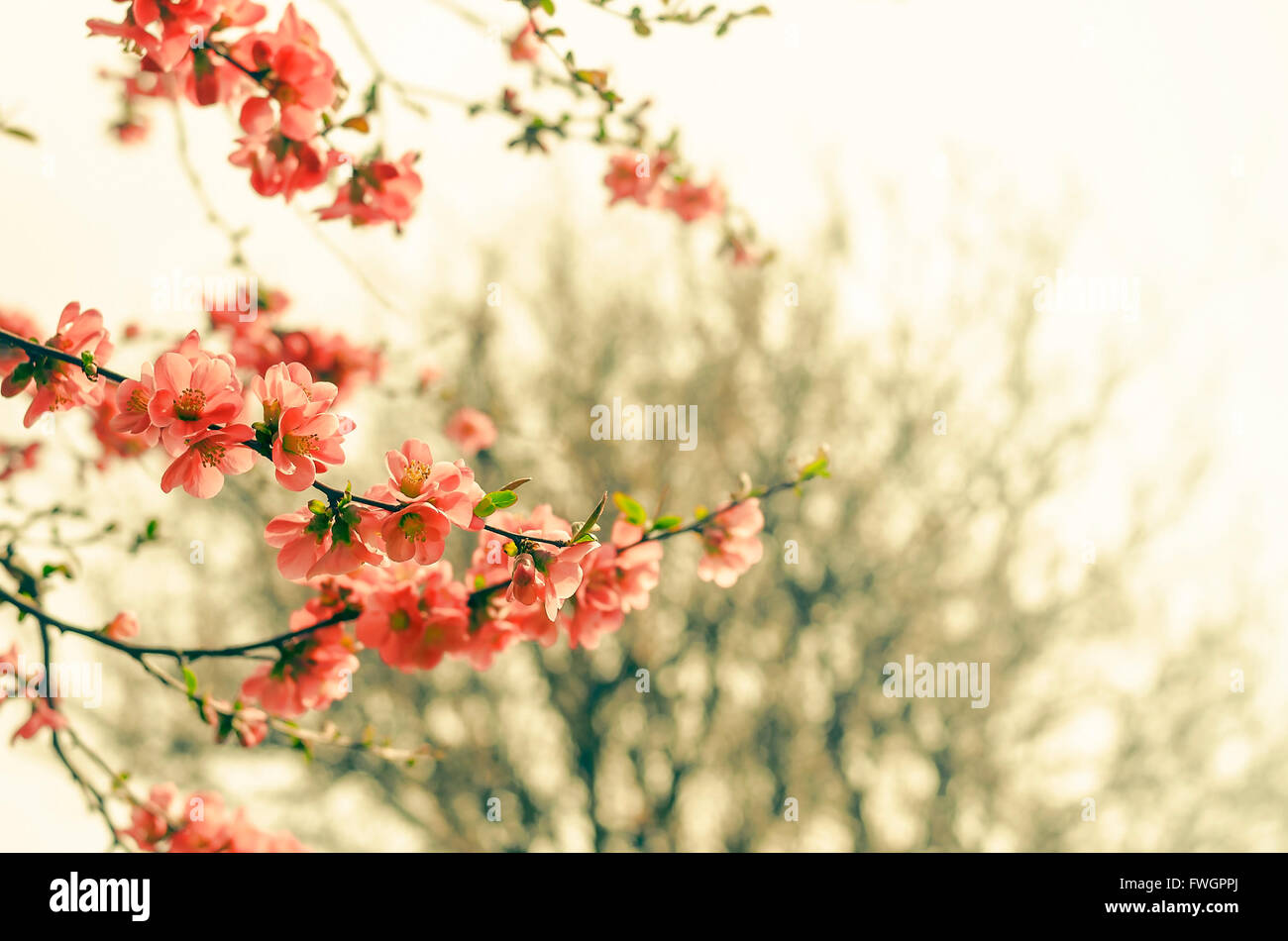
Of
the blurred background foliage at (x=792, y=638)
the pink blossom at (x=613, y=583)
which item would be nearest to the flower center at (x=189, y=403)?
the pink blossom at (x=613, y=583)

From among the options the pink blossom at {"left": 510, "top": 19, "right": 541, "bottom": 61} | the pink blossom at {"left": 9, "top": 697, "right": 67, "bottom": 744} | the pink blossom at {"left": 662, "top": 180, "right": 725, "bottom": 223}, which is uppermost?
the pink blossom at {"left": 510, "top": 19, "right": 541, "bottom": 61}

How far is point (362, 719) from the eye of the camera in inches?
258

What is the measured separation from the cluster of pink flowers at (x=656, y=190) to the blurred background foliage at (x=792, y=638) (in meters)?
4.30

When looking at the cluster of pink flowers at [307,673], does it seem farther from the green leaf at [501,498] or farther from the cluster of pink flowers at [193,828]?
the green leaf at [501,498]

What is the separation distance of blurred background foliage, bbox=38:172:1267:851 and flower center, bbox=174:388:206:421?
5463 mm

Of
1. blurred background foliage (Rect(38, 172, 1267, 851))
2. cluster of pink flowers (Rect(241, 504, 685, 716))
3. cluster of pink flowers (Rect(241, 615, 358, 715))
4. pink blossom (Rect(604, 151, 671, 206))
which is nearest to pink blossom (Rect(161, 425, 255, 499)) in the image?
cluster of pink flowers (Rect(241, 504, 685, 716))

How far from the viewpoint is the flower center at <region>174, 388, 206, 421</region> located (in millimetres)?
795

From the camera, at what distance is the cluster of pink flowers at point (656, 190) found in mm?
1992

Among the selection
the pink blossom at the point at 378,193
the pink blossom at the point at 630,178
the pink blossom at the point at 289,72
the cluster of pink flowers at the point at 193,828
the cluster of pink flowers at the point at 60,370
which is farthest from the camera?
the pink blossom at the point at 630,178

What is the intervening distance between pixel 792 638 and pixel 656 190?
498 cm

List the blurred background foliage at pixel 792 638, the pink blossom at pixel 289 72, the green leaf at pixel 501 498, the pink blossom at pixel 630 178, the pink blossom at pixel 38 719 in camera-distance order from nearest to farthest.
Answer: the green leaf at pixel 501 498 < the pink blossom at pixel 289 72 < the pink blossom at pixel 38 719 < the pink blossom at pixel 630 178 < the blurred background foliage at pixel 792 638

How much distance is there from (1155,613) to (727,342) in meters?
3.81

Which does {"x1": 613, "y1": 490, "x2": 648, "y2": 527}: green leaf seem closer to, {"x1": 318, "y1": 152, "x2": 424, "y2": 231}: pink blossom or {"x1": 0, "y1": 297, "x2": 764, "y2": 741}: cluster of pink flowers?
{"x1": 0, "y1": 297, "x2": 764, "y2": 741}: cluster of pink flowers
